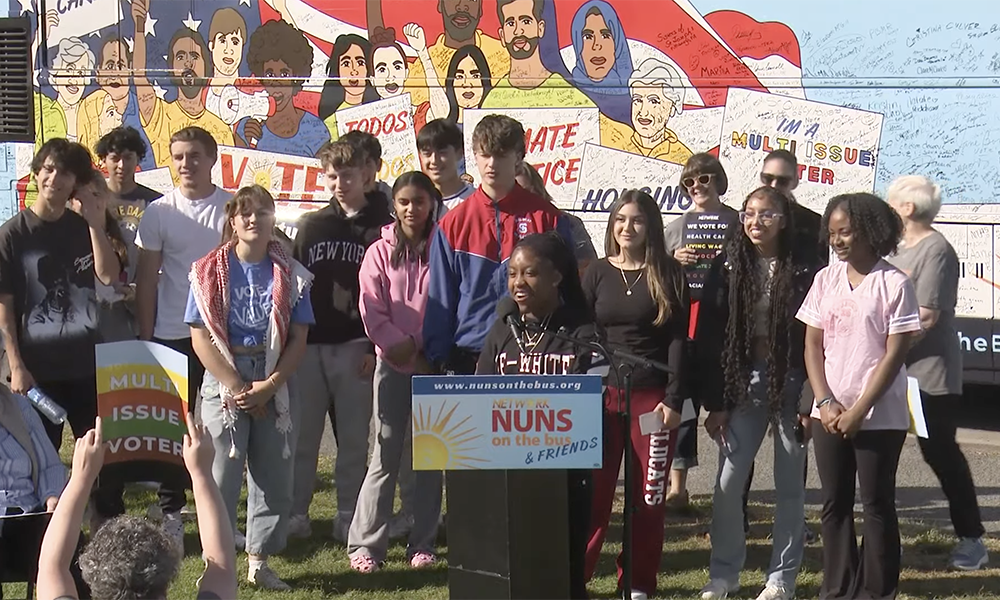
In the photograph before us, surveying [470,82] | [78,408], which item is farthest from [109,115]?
[78,408]

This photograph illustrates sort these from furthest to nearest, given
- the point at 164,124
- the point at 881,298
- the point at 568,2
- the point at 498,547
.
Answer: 1. the point at 164,124
2. the point at 568,2
3. the point at 881,298
4. the point at 498,547

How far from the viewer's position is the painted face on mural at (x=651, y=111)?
8.90m

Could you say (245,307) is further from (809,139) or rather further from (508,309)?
(809,139)

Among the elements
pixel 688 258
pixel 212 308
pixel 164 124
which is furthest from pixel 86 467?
pixel 164 124

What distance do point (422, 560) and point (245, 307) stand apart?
1441 mm

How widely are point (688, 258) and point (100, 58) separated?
5332 millimetres

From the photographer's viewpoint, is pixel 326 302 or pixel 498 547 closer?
pixel 498 547

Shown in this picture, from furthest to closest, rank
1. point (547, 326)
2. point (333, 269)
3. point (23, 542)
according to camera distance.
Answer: point (333, 269), point (547, 326), point (23, 542)

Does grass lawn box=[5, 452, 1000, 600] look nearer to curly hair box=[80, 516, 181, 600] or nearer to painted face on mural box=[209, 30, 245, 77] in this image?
curly hair box=[80, 516, 181, 600]

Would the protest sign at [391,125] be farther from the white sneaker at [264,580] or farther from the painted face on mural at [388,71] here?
the white sneaker at [264,580]

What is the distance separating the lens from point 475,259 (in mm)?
5629

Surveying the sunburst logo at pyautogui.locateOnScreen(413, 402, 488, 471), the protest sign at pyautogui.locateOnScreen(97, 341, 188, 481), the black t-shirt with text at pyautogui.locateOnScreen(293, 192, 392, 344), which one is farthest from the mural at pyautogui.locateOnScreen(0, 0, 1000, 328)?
the sunburst logo at pyautogui.locateOnScreen(413, 402, 488, 471)

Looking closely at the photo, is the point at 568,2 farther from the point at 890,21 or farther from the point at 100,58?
the point at 100,58

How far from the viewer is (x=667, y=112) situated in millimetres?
8891
